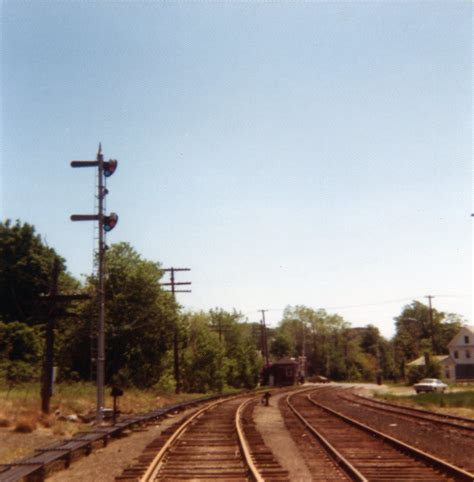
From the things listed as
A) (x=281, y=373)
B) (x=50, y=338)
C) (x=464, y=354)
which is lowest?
(x=281, y=373)

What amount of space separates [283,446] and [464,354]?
8329 centimetres

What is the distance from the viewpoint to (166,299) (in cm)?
3953

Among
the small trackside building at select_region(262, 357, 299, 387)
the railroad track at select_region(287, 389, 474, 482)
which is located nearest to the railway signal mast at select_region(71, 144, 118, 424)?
the railroad track at select_region(287, 389, 474, 482)

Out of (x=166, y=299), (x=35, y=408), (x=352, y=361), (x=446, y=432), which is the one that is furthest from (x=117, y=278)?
(x=352, y=361)

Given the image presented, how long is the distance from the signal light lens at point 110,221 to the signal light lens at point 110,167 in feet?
5.42

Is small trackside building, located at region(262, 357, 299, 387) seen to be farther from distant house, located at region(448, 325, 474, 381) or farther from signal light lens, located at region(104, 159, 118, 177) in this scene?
signal light lens, located at region(104, 159, 118, 177)

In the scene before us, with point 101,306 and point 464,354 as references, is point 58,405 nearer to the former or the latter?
point 101,306

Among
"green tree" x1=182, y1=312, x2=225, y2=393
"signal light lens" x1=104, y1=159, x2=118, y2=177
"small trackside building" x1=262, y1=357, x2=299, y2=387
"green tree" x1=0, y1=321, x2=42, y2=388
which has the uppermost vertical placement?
"signal light lens" x1=104, y1=159, x2=118, y2=177

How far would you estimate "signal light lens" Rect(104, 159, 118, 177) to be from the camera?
19766mm

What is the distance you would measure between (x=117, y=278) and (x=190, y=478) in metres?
30.4

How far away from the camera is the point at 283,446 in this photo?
13383 mm

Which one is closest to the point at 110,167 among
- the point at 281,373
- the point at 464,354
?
the point at 281,373

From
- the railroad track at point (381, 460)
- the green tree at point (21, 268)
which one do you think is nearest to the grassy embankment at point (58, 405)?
the railroad track at point (381, 460)

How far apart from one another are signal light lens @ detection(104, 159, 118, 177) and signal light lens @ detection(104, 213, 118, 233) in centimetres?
165
